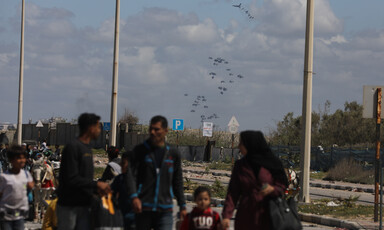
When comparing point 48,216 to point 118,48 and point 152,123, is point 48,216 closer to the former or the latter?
point 152,123

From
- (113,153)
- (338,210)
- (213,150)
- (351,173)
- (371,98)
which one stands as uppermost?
(371,98)

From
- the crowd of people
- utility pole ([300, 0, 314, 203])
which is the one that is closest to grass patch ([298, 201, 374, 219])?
utility pole ([300, 0, 314, 203])

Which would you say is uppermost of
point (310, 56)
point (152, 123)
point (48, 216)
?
point (310, 56)

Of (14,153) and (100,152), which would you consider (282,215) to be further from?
(100,152)

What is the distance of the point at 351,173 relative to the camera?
3850 centimetres

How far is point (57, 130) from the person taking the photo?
77062mm

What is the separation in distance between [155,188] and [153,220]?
332 millimetres

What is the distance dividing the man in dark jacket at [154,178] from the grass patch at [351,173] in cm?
2963

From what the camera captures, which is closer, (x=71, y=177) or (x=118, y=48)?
(x=71, y=177)

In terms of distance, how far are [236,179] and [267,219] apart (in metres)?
0.49

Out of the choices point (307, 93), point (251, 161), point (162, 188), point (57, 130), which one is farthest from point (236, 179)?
point (57, 130)

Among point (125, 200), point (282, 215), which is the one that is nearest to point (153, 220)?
point (125, 200)

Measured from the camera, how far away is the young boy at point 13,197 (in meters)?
8.71

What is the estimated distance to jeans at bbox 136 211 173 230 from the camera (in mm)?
7938
